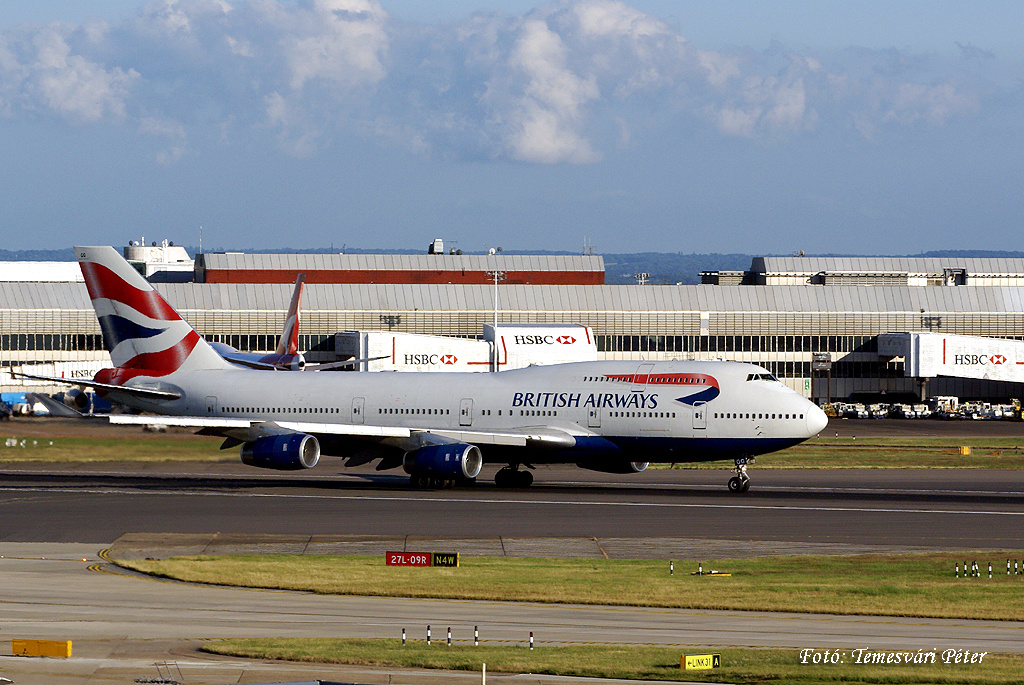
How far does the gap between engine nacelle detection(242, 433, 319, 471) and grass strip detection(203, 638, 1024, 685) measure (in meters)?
31.8

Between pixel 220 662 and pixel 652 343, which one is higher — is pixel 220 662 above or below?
below

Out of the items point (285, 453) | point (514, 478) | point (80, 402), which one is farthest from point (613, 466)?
point (80, 402)

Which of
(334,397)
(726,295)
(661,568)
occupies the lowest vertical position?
(661,568)

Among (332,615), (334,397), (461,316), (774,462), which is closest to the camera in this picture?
(332,615)

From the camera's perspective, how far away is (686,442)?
55688mm

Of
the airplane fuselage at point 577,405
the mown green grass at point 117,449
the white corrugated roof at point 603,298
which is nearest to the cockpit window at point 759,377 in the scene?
the airplane fuselage at point 577,405

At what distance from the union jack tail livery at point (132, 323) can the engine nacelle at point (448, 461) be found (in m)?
13.8

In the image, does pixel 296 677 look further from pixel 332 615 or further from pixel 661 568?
pixel 661 568

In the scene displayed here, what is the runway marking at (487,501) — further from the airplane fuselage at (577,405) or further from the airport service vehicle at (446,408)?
the airplane fuselage at (577,405)

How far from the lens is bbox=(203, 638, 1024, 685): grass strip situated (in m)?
22.0

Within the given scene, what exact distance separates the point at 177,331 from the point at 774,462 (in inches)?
1319

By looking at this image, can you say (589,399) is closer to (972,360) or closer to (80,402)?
(80,402)

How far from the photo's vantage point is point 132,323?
62938 millimetres

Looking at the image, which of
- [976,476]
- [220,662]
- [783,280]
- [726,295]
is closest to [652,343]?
[726,295]
